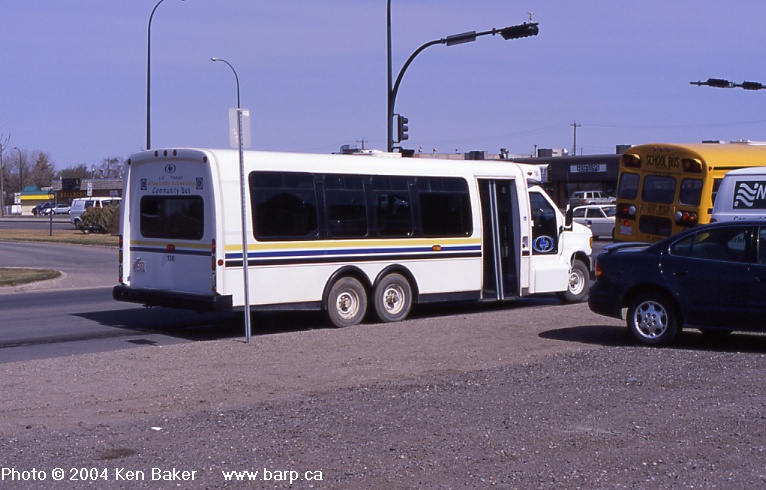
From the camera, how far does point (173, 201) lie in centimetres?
1413

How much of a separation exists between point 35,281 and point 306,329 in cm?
1017

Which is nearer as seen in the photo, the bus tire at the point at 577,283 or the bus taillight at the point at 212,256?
the bus taillight at the point at 212,256

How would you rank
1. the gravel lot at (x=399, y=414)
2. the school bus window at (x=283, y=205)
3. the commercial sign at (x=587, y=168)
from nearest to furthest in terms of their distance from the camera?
the gravel lot at (x=399, y=414)
the school bus window at (x=283, y=205)
the commercial sign at (x=587, y=168)

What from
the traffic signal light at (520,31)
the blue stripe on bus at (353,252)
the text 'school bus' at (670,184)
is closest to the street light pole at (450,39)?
the traffic signal light at (520,31)

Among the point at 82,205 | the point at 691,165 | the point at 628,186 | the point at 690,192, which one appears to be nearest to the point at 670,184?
the point at 690,192

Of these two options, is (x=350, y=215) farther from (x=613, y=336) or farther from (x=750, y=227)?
(x=750, y=227)

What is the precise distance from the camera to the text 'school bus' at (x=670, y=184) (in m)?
19.6

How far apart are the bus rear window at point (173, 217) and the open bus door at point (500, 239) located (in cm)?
500

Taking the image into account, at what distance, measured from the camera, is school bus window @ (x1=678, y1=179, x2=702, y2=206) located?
64.4ft

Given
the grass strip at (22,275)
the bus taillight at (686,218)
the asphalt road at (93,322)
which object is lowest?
the asphalt road at (93,322)

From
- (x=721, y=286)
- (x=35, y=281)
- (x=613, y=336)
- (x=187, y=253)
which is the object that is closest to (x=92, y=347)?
(x=187, y=253)

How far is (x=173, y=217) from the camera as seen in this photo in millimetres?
14180

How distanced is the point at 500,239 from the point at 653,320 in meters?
4.80

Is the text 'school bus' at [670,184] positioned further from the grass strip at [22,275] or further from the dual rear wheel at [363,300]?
the grass strip at [22,275]
